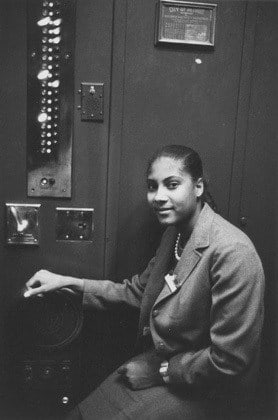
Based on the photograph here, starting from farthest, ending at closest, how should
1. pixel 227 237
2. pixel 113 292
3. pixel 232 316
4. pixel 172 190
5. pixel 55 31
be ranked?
1. pixel 113 292
2. pixel 55 31
3. pixel 172 190
4. pixel 227 237
5. pixel 232 316

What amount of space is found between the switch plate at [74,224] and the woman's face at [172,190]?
0.48 metres

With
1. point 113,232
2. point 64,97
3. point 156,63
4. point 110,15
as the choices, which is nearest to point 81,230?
point 113,232

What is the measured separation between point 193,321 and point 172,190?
1.67ft

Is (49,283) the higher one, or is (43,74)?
(43,74)

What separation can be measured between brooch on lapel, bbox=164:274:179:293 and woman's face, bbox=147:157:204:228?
217mm

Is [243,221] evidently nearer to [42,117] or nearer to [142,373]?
[142,373]

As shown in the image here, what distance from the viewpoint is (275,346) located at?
Answer: 2.32 metres

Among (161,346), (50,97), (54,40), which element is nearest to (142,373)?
(161,346)

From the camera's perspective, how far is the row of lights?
1993 mm

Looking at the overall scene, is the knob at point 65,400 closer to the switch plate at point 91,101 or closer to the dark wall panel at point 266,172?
the dark wall panel at point 266,172

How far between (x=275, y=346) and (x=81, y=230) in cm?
118

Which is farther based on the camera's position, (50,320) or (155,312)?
(50,320)

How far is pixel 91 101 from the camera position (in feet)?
6.80

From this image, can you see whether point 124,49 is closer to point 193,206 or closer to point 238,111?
point 238,111
